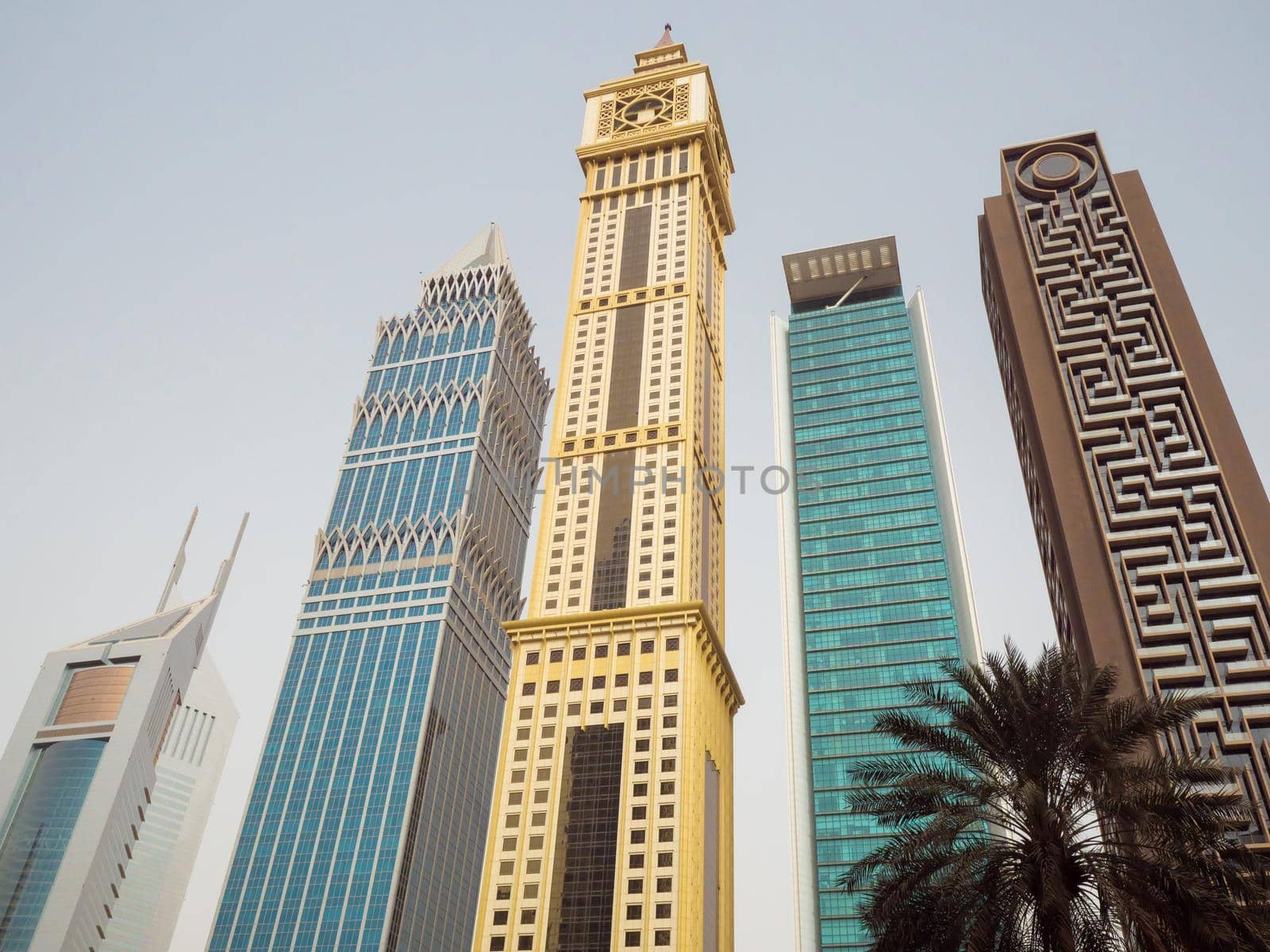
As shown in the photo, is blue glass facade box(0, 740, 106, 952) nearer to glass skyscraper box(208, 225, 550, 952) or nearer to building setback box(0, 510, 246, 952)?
building setback box(0, 510, 246, 952)

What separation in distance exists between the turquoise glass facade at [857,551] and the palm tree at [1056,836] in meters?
83.1

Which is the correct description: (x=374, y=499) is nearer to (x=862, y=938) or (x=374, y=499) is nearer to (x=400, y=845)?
(x=400, y=845)

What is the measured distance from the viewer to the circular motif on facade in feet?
363

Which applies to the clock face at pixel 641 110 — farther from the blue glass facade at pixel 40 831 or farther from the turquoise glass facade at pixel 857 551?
the blue glass facade at pixel 40 831

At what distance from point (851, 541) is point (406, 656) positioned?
57856 mm

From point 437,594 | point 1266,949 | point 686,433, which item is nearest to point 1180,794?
point 1266,949

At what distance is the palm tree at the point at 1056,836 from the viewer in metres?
31.9

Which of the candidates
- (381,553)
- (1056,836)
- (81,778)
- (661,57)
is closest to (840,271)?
(661,57)

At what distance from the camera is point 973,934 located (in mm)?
32844

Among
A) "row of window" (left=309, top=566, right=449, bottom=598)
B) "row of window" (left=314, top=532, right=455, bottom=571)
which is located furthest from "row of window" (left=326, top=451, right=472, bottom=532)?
"row of window" (left=309, top=566, right=449, bottom=598)

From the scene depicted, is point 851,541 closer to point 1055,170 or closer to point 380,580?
point 1055,170

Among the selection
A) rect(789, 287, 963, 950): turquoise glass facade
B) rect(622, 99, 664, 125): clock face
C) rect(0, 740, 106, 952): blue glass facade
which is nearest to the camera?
rect(789, 287, 963, 950): turquoise glass facade

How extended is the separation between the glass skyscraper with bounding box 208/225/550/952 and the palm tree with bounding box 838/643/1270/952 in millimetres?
99127

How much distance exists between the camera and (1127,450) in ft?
298
